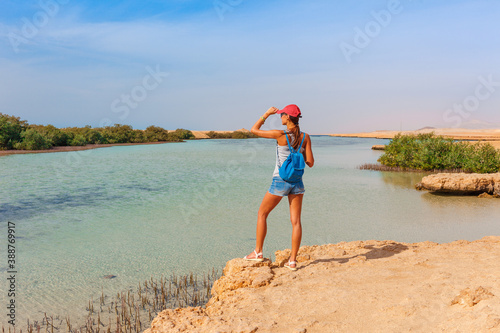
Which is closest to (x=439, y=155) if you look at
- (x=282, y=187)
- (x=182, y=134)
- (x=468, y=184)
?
(x=468, y=184)

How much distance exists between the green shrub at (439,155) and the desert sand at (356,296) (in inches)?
630

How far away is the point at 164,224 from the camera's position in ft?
33.4

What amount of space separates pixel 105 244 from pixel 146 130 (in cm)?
7299

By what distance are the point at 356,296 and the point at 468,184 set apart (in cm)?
1264

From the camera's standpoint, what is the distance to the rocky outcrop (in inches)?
552

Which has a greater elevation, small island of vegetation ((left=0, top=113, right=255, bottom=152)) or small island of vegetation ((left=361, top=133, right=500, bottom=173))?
small island of vegetation ((left=0, top=113, right=255, bottom=152))

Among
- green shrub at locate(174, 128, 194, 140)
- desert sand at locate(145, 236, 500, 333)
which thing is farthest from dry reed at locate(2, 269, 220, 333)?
green shrub at locate(174, 128, 194, 140)

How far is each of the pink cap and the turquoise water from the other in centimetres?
368

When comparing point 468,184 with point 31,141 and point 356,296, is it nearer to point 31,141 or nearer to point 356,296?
point 356,296

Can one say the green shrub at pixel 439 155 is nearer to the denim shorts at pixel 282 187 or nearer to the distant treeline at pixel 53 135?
the denim shorts at pixel 282 187

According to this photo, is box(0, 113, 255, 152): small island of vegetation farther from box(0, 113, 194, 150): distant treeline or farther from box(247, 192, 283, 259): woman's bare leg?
box(247, 192, 283, 259): woman's bare leg

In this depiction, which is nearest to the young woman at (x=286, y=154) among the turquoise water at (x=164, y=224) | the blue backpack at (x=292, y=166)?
the blue backpack at (x=292, y=166)

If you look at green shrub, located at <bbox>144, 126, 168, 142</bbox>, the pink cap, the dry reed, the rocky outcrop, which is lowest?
the dry reed

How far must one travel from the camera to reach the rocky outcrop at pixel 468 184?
14.0 metres
